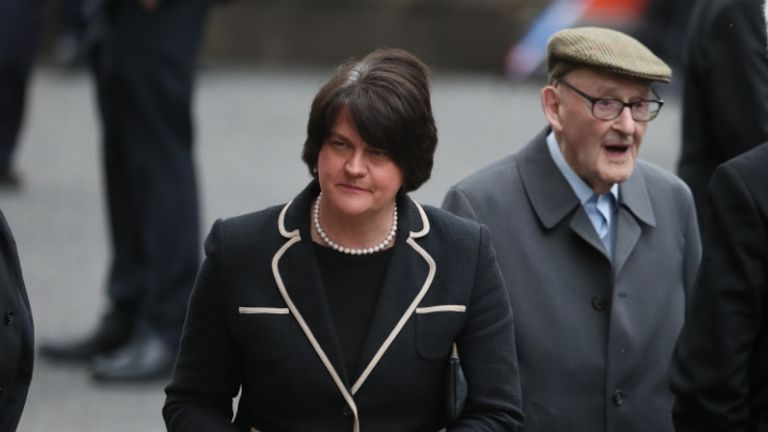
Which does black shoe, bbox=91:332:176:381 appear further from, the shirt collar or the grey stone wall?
the grey stone wall

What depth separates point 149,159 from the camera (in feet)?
22.5

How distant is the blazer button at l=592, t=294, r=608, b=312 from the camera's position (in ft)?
14.4

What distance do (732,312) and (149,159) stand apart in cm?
364

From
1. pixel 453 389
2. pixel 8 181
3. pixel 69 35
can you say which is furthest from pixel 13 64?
pixel 453 389

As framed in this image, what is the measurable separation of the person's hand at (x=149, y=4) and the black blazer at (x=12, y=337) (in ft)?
9.90

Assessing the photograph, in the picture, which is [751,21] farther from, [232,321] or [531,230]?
[232,321]

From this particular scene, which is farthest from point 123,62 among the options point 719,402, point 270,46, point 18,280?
point 270,46

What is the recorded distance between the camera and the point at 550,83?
4512 mm

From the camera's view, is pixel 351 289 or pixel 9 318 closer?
pixel 9 318

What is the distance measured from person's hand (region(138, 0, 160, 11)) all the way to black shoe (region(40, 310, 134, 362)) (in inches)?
47.7

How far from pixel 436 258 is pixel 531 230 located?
65cm

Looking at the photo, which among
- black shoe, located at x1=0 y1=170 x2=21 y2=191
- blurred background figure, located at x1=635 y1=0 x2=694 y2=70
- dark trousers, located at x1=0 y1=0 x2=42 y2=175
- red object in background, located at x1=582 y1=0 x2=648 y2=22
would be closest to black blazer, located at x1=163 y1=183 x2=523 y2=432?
dark trousers, located at x1=0 y1=0 x2=42 y2=175

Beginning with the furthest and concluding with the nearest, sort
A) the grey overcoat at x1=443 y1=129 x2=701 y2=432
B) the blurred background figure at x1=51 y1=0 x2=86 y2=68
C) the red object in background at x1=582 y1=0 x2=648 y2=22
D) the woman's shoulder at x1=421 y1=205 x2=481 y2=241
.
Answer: the red object in background at x1=582 y1=0 x2=648 y2=22 → the blurred background figure at x1=51 y1=0 x2=86 y2=68 → the grey overcoat at x1=443 y1=129 x2=701 y2=432 → the woman's shoulder at x1=421 y1=205 x2=481 y2=241

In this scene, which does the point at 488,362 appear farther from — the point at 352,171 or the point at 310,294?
the point at 352,171
